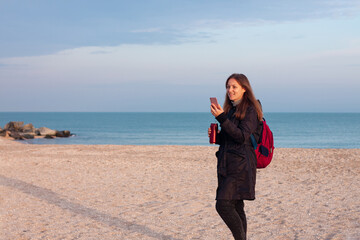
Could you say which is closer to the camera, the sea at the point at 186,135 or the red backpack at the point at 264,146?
the red backpack at the point at 264,146

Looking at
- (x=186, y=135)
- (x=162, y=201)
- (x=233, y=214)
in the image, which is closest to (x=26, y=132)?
(x=186, y=135)

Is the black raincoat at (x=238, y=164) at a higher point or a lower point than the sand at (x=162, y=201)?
higher

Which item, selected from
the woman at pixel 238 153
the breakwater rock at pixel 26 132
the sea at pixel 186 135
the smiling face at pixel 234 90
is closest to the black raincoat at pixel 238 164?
the woman at pixel 238 153

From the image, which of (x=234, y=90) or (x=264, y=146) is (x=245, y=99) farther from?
(x=264, y=146)

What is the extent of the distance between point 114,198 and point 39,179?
3562mm

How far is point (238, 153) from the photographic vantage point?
3.67m

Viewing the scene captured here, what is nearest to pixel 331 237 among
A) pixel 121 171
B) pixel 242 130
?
pixel 242 130

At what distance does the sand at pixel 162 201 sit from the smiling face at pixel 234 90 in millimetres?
2430

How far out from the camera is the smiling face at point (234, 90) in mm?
3758

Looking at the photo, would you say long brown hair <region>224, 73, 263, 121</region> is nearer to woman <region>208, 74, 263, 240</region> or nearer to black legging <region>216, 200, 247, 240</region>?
woman <region>208, 74, 263, 240</region>

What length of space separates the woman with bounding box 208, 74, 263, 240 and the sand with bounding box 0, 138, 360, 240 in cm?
196

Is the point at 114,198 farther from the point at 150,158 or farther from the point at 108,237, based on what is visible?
the point at 150,158

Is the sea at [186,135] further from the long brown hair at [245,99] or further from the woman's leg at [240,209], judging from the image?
the long brown hair at [245,99]

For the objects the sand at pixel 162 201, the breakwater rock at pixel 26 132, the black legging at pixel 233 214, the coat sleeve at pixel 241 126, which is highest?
the coat sleeve at pixel 241 126
